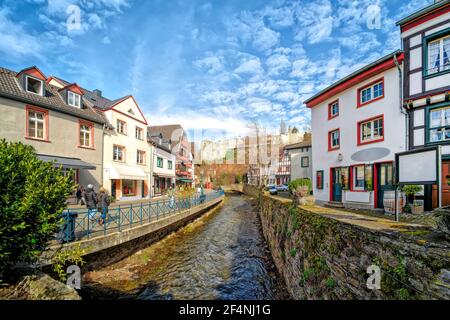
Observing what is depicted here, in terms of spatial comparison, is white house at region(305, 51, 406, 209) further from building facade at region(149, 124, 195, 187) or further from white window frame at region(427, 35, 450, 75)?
building facade at region(149, 124, 195, 187)

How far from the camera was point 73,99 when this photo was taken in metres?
15.9

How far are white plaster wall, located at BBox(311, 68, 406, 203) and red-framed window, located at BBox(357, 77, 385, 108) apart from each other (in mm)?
206

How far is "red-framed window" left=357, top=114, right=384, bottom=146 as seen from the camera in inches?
430

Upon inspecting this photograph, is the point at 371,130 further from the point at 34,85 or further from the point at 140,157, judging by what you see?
the point at 34,85

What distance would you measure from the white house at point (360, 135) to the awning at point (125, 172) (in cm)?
1621

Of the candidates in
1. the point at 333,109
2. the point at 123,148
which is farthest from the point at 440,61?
the point at 123,148

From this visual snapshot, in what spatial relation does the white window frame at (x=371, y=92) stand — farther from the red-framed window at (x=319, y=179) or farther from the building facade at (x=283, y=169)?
the building facade at (x=283, y=169)

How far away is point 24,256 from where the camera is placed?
3637mm

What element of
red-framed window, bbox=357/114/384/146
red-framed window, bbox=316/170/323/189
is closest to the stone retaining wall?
red-framed window, bbox=316/170/323/189

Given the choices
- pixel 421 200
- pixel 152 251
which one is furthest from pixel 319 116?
pixel 152 251

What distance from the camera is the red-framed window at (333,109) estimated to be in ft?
46.2

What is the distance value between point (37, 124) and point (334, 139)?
2017 centimetres

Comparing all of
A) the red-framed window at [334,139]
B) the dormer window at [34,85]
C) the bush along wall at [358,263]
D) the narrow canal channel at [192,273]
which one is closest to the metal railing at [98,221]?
the narrow canal channel at [192,273]
